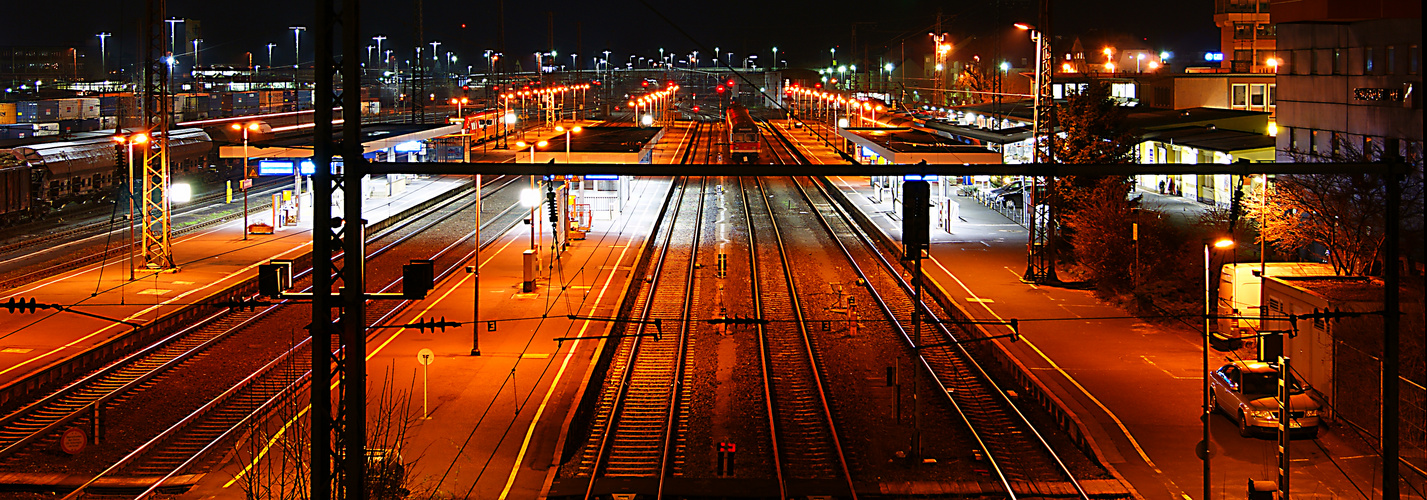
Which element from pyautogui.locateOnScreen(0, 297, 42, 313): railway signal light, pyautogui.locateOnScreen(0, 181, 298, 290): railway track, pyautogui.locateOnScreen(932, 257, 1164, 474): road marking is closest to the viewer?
pyautogui.locateOnScreen(0, 297, 42, 313): railway signal light

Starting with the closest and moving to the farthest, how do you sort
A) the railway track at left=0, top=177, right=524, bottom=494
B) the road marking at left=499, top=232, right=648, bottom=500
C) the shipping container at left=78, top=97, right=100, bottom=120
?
the road marking at left=499, top=232, right=648, bottom=500, the railway track at left=0, top=177, right=524, bottom=494, the shipping container at left=78, top=97, right=100, bottom=120

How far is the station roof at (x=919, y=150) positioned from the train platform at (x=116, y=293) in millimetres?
17000

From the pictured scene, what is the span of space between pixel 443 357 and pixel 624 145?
2372 cm

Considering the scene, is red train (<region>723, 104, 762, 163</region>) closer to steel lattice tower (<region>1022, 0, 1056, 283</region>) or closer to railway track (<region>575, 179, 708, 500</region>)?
steel lattice tower (<region>1022, 0, 1056, 283</region>)

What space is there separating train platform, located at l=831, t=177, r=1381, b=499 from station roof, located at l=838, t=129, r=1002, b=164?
6.91m

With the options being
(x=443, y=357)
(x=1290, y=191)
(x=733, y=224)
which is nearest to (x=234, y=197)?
(x=733, y=224)

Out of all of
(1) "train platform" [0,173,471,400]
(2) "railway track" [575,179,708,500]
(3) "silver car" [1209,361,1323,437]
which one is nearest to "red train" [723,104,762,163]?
(1) "train platform" [0,173,471,400]

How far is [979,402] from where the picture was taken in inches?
611

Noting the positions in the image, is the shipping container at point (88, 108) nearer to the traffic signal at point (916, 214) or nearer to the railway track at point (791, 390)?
the railway track at point (791, 390)

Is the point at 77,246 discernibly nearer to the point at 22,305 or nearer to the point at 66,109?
the point at 22,305

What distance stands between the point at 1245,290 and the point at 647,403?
10186mm

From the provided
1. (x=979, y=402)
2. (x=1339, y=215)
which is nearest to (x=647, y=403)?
(x=979, y=402)

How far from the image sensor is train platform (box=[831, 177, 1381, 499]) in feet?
39.9

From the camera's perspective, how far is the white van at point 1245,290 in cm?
1784
